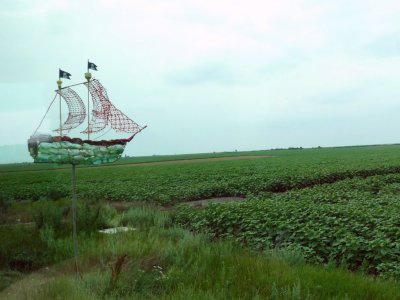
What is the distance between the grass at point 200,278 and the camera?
5.06 meters

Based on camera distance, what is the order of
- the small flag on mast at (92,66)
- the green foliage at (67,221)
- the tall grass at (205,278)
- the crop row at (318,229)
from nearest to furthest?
the tall grass at (205,278) < the small flag on mast at (92,66) < the crop row at (318,229) < the green foliage at (67,221)

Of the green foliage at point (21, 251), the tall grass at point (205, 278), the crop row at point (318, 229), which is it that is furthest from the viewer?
the green foliage at point (21, 251)

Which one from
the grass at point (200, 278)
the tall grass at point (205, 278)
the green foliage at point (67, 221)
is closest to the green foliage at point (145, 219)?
the green foliage at point (67, 221)

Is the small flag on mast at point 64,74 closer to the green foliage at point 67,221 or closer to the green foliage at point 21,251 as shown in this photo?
the green foliage at point 21,251

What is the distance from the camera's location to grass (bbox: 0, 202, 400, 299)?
5.06m

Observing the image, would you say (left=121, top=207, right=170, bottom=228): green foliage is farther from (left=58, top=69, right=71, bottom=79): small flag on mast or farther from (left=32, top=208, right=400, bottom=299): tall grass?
(left=58, top=69, right=71, bottom=79): small flag on mast

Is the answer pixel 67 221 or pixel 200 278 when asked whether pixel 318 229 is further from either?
pixel 67 221

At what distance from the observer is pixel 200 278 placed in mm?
5594

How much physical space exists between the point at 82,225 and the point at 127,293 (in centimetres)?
527

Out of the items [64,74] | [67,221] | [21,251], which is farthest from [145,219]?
[64,74]

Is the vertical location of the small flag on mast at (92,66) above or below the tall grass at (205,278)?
above

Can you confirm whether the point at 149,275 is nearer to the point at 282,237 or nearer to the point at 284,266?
the point at 284,266

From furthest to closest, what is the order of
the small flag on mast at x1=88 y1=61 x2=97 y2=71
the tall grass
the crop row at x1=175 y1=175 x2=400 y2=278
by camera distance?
1. the crop row at x1=175 y1=175 x2=400 y2=278
2. the small flag on mast at x1=88 y1=61 x2=97 y2=71
3. the tall grass

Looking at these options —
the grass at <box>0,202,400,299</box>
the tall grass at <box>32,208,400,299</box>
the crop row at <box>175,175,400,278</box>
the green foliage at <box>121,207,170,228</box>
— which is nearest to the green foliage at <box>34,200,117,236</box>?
the green foliage at <box>121,207,170,228</box>
